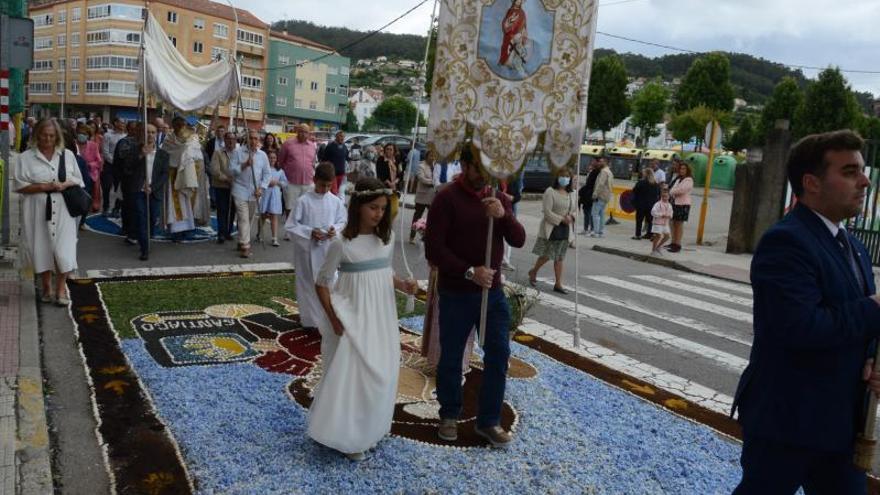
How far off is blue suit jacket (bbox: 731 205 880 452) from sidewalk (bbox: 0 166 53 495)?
3.45 m

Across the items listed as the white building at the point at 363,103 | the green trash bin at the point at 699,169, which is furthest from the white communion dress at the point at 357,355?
the white building at the point at 363,103

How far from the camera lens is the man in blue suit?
251cm

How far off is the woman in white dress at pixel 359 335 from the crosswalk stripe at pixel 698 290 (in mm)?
7716

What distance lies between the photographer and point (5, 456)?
3918mm

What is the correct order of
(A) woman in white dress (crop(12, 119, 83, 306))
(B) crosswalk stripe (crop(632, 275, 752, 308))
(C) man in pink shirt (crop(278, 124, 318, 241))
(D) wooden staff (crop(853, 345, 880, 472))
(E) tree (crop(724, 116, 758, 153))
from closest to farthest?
(D) wooden staff (crop(853, 345, 880, 472)) < (A) woman in white dress (crop(12, 119, 83, 306)) < (B) crosswalk stripe (crop(632, 275, 752, 308)) < (C) man in pink shirt (crop(278, 124, 318, 241)) < (E) tree (crop(724, 116, 758, 153))

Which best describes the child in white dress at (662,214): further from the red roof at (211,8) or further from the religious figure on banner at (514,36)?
the red roof at (211,8)

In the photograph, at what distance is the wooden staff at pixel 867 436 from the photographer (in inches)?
102

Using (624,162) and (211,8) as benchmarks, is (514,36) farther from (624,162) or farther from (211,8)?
(211,8)

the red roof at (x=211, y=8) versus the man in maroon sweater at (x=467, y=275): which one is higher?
the red roof at (x=211, y=8)

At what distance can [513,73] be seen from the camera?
454 cm

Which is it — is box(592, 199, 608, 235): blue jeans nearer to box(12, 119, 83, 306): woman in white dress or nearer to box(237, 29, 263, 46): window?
box(12, 119, 83, 306): woman in white dress

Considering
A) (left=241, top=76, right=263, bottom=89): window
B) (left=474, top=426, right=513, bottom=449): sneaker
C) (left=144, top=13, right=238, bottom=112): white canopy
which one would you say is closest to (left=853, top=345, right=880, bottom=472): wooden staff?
(left=474, top=426, right=513, bottom=449): sneaker

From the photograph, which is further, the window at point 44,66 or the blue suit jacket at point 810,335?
the window at point 44,66

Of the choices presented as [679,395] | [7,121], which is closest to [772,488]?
[679,395]
